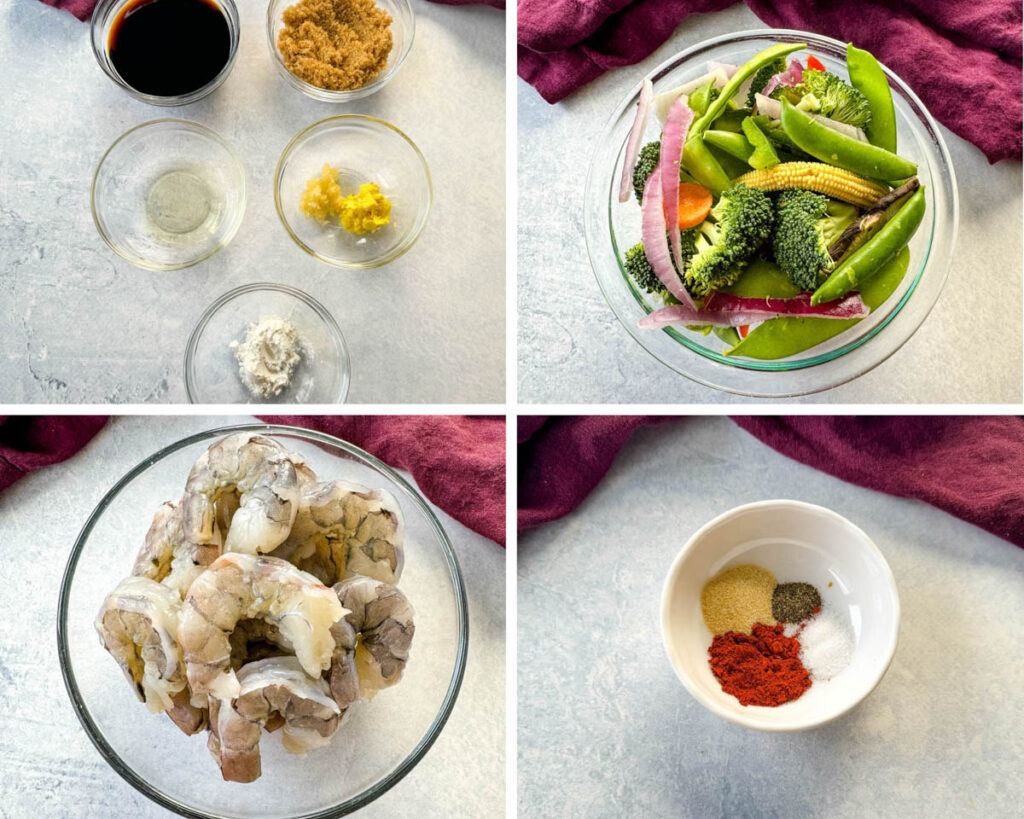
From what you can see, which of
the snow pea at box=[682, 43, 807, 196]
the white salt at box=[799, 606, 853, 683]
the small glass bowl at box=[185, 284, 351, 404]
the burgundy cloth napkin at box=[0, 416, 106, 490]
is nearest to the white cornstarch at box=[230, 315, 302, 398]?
the small glass bowl at box=[185, 284, 351, 404]

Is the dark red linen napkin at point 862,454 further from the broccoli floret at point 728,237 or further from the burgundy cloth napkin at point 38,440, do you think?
the burgundy cloth napkin at point 38,440

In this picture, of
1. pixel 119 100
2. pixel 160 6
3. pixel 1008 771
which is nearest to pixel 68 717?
pixel 119 100

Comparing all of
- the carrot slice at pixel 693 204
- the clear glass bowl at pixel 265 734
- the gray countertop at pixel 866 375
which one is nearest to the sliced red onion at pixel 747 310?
the carrot slice at pixel 693 204

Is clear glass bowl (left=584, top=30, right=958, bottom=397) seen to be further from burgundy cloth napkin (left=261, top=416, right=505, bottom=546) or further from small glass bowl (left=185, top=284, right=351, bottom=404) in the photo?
small glass bowl (left=185, top=284, right=351, bottom=404)

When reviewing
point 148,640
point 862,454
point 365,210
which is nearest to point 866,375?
point 862,454

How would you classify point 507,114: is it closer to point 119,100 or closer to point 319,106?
point 319,106
